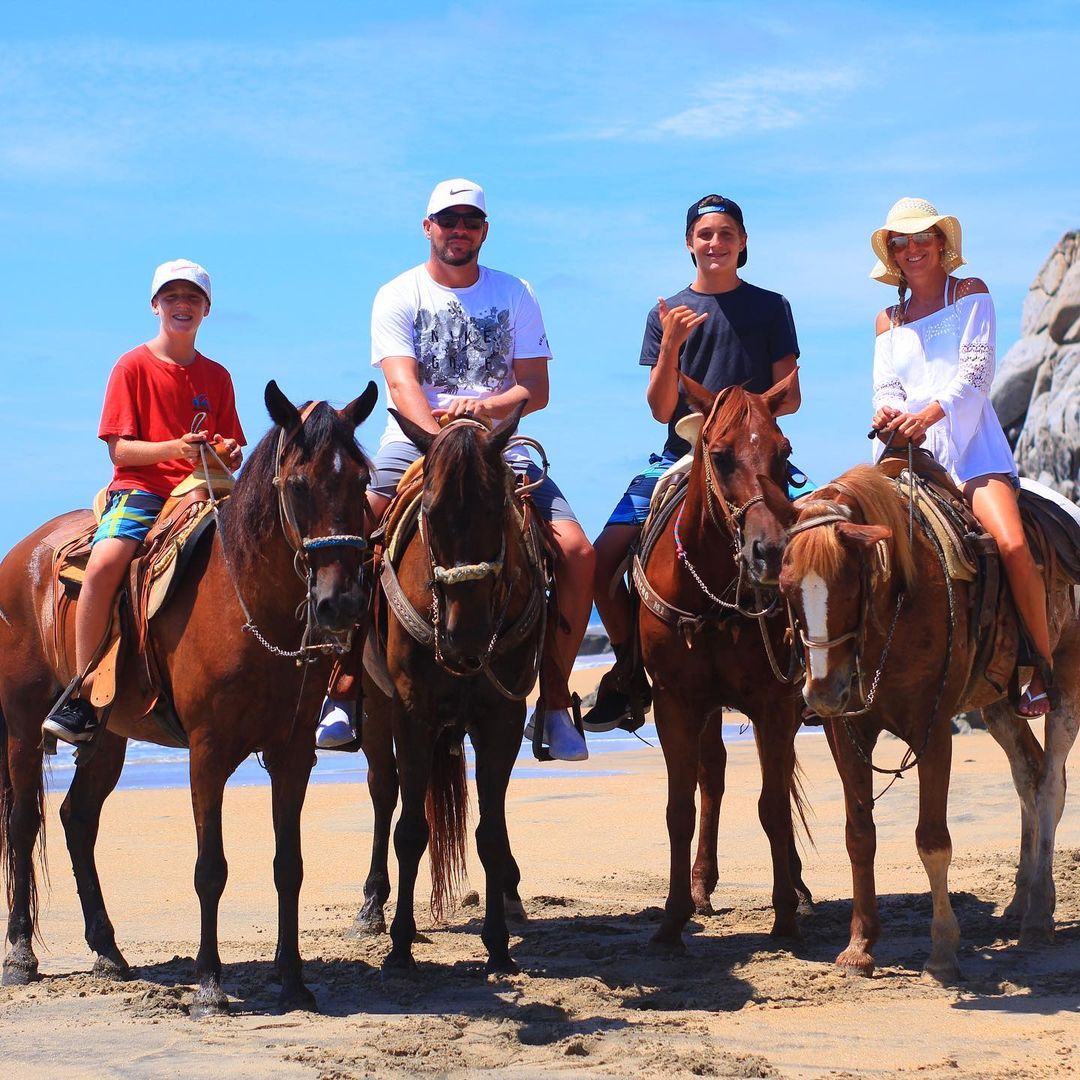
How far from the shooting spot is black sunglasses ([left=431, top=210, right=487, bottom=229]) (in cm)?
731

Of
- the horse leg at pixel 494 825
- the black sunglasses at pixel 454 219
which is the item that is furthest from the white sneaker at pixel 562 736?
the black sunglasses at pixel 454 219

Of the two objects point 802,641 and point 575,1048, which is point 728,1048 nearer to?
point 575,1048

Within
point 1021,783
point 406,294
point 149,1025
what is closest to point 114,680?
point 149,1025

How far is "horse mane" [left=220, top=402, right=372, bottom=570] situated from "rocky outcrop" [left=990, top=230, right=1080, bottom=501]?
17.5m

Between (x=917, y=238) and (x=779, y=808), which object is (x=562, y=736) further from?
(x=917, y=238)

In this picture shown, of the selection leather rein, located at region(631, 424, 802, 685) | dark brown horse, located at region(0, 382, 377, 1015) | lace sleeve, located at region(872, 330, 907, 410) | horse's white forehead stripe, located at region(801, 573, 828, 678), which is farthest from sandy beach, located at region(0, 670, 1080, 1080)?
lace sleeve, located at region(872, 330, 907, 410)

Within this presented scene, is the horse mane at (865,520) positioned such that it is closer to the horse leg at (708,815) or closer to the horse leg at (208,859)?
the horse leg at (708,815)

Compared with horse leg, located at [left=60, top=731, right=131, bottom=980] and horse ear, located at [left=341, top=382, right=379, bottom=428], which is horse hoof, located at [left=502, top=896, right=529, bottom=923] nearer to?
horse leg, located at [left=60, top=731, right=131, bottom=980]

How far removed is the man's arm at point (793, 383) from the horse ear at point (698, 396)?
13.4 inches

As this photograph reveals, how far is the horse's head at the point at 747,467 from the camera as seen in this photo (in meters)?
6.26

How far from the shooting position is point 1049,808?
299 inches

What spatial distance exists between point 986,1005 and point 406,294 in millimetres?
4276

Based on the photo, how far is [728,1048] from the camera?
5.27m

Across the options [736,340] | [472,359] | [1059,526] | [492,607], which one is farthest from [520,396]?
[1059,526]
